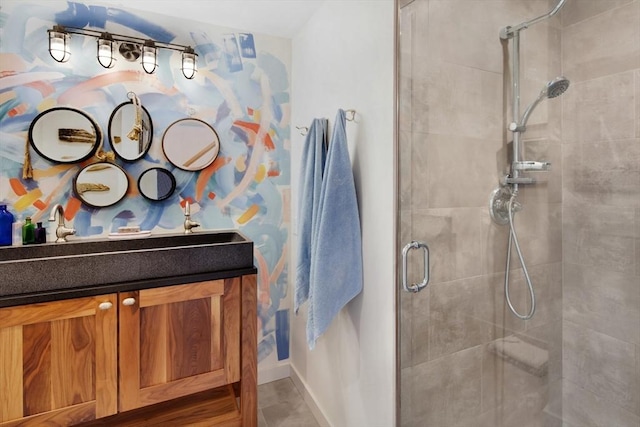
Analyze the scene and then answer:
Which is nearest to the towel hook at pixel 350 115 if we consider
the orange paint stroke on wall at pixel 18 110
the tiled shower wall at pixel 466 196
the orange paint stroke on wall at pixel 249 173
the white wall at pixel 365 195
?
the white wall at pixel 365 195

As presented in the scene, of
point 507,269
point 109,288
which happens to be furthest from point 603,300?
point 109,288

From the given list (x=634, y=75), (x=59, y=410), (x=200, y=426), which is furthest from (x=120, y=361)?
(x=634, y=75)

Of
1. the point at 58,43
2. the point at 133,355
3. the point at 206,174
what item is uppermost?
the point at 58,43

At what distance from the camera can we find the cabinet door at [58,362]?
1190 millimetres

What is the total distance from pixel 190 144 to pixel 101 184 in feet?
1.69

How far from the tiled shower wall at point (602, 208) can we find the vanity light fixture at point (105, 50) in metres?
2.10

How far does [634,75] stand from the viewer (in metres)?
1.21

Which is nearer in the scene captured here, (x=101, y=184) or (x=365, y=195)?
(x=365, y=195)

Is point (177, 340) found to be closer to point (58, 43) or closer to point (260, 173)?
point (260, 173)

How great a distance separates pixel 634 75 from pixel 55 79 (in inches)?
99.0

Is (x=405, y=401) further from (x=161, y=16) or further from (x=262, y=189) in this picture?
(x=161, y=16)

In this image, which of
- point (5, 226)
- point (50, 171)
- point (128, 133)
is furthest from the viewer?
point (128, 133)

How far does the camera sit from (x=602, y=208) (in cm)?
132

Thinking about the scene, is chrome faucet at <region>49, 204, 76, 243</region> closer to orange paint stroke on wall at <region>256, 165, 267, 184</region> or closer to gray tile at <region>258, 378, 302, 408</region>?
orange paint stroke on wall at <region>256, 165, 267, 184</region>
